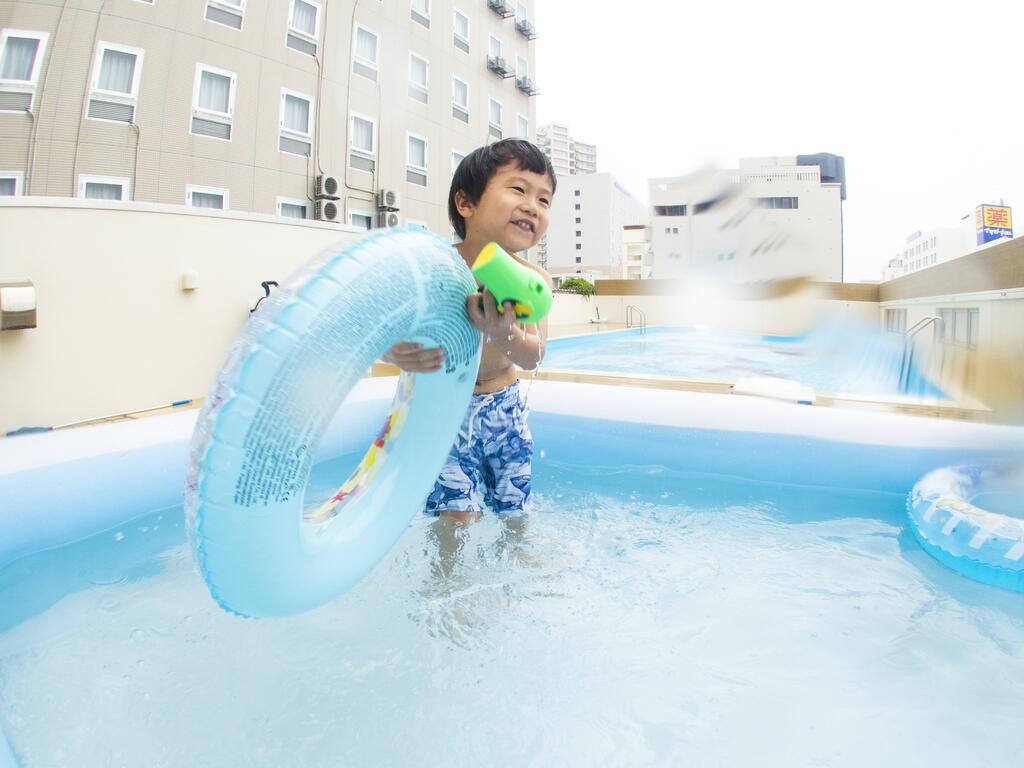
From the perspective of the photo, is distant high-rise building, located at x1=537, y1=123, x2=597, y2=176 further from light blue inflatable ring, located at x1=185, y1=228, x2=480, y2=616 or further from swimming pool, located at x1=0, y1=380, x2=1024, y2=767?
light blue inflatable ring, located at x1=185, y1=228, x2=480, y2=616

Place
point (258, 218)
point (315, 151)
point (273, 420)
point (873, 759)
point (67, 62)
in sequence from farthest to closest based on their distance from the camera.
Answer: point (315, 151) < point (258, 218) < point (67, 62) < point (873, 759) < point (273, 420)

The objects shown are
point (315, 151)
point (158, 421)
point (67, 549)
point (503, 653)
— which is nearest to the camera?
point (503, 653)

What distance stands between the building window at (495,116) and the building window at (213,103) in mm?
3204

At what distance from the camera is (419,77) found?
5.98m

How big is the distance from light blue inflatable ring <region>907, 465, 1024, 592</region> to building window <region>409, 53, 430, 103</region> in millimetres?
5808

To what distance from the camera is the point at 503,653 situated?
1286 mm

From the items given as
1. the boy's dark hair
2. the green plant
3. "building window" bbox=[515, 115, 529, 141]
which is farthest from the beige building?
the green plant

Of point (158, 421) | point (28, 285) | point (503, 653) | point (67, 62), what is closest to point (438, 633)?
point (503, 653)

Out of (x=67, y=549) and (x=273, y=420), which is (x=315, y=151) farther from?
(x=273, y=420)

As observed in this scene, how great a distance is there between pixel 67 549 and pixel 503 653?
1499mm

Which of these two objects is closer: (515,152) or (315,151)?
(515,152)

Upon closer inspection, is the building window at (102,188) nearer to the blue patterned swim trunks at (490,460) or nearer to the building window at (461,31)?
the blue patterned swim trunks at (490,460)

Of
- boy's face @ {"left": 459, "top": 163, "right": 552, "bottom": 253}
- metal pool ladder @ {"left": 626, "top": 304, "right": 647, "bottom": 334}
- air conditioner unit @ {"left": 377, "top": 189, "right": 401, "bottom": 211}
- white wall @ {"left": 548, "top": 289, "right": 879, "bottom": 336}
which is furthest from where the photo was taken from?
metal pool ladder @ {"left": 626, "top": 304, "right": 647, "bottom": 334}

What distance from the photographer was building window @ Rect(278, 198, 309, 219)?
4734 millimetres
